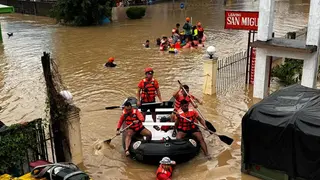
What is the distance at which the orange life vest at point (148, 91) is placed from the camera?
35.5 feet

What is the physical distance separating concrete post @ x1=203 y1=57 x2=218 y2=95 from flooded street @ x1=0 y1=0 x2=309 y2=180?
276 mm

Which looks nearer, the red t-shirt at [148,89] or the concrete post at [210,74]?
the red t-shirt at [148,89]

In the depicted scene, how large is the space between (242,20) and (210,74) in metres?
2.14

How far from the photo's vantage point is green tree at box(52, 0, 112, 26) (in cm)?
3125

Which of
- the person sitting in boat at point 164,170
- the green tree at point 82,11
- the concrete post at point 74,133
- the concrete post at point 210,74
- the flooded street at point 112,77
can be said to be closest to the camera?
the person sitting in boat at point 164,170

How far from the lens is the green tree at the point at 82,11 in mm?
31250

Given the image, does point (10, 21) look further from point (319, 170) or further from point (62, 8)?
point (319, 170)

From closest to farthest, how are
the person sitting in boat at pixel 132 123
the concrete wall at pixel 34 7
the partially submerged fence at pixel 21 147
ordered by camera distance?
1. the partially submerged fence at pixel 21 147
2. the person sitting in boat at pixel 132 123
3. the concrete wall at pixel 34 7

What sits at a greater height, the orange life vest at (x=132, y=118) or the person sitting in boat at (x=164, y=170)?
the orange life vest at (x=132, y=118)

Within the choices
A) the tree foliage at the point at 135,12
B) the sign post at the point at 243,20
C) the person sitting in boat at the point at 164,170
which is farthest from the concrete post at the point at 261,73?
the tree foliage at the point at 135,12

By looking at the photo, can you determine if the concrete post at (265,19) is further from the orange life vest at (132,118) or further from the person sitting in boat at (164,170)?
the person sitting in boat at (164,170)

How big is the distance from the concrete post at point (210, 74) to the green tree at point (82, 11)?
20023 mm

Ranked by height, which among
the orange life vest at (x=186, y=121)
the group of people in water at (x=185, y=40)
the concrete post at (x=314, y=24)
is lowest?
the orange life vest at (x=186, y=121)

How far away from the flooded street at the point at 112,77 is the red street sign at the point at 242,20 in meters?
2.40
